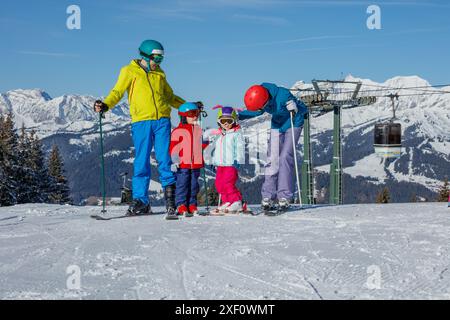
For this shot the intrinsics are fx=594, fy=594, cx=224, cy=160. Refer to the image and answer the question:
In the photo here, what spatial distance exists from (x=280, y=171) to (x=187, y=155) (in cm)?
137

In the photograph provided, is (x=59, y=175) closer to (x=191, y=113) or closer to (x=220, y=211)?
(x=191, y=113)

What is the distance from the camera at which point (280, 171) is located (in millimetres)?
8539

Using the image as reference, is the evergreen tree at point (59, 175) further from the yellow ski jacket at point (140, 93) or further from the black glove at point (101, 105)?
the black glove at point (101, 105)

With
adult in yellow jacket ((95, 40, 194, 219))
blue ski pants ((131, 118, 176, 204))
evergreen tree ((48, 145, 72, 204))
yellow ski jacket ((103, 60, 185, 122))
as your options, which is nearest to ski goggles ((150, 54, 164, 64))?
adult in yellow jacket ((95, 40, 194, 219))

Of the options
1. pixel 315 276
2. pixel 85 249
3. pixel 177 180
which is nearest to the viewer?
pixel 315 276

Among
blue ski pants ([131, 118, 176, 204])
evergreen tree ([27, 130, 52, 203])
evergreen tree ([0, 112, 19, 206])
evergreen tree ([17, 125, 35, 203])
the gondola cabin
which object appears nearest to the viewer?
blue ski pants ([131, 118, 176, 204])

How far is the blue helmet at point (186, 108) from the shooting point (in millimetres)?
8484

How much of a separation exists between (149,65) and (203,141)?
1.39m

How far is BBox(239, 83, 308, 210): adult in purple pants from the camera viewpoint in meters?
8.45

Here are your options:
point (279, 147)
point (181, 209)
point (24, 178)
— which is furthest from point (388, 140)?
point (181, 209)

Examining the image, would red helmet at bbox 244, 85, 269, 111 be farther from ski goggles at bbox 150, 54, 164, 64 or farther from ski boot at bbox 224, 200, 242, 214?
ski boot at bbox 224, 200, 242, 214

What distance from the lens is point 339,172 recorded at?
3366 cm
